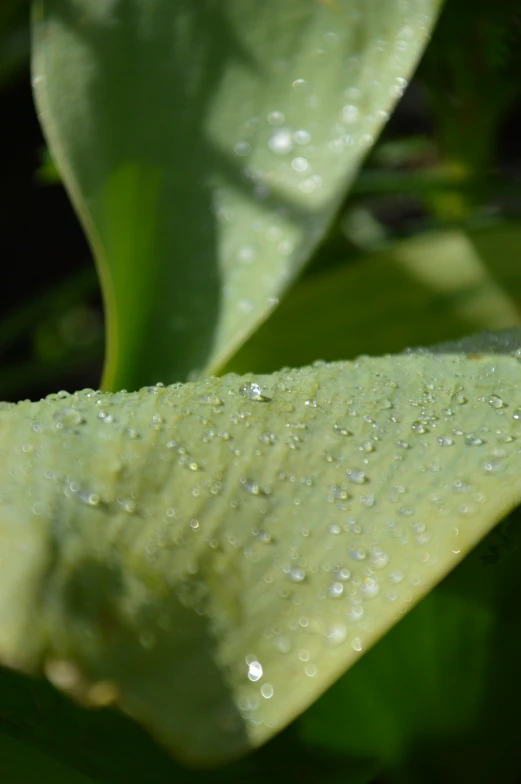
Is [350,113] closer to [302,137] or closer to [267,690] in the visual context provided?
[302,137]

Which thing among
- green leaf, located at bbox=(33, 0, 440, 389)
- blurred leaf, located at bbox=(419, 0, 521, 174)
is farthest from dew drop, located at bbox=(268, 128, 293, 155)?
blurred leaf, located at bbox=(419, 0, 521, 174)

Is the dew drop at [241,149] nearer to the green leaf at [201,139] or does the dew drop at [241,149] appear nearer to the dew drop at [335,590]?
the green leaf at [201,139]

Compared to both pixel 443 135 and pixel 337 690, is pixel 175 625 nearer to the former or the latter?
pixel 337 690

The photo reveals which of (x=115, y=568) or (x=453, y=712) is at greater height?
(x=115, y=568)

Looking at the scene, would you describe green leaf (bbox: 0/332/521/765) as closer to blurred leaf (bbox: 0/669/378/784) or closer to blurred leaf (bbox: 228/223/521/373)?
blurred leaf (bbox: 0/669/378/784)

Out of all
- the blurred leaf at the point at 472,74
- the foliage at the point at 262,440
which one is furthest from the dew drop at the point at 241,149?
the blurred leaf at the point at 472,74

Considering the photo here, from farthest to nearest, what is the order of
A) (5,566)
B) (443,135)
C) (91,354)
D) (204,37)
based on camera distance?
(91,354), (443,135), (204,37), (5,566)

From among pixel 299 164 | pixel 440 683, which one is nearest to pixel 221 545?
pixel 440 683

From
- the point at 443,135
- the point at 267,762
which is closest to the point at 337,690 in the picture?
the point at 267,762
